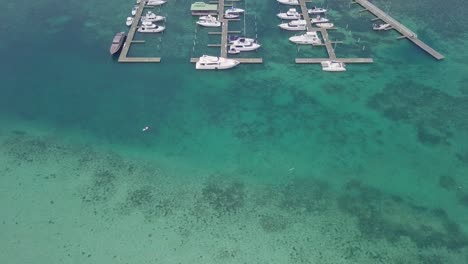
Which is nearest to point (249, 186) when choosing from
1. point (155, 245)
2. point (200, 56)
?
point (155, 245)

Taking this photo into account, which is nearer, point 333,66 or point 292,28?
point 333,66

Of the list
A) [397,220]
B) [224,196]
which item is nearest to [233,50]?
[224,196]

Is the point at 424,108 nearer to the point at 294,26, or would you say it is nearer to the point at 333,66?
the point at 333,66

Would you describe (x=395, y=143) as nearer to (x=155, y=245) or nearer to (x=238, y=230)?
(x=238, y=230)

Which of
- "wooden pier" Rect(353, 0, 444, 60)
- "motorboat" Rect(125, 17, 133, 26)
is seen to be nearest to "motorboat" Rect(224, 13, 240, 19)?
"motorboat" Rect(125, 17, 133, 26)

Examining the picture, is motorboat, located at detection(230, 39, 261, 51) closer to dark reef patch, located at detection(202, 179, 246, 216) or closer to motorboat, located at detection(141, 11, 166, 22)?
motorboat, located at detection(141, 11, 166, 22)

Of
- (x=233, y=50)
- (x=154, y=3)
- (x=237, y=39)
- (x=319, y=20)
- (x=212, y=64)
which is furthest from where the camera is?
(x=154, y=3)
